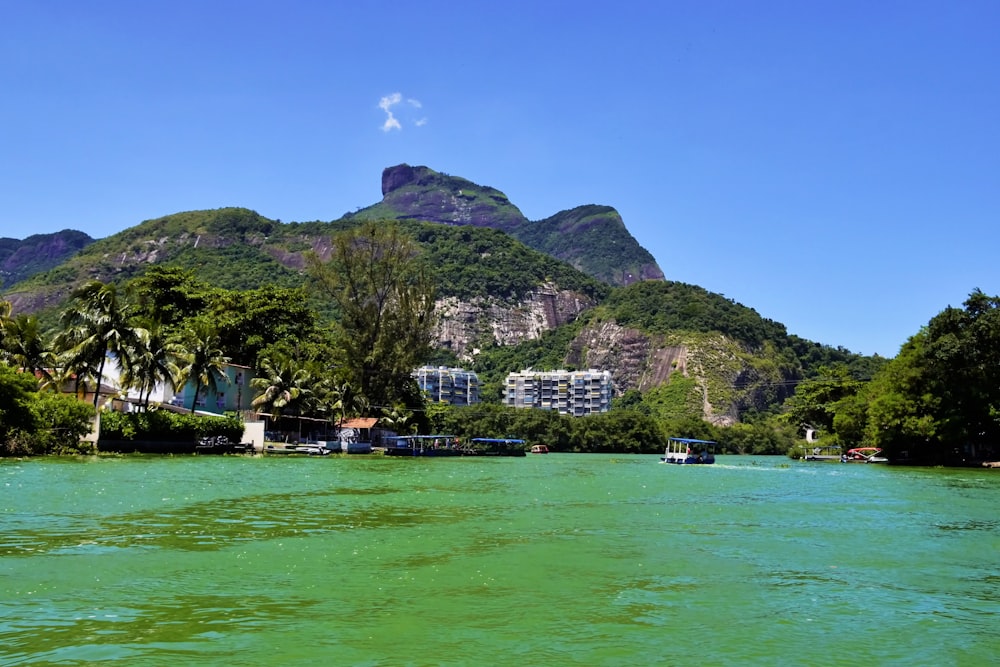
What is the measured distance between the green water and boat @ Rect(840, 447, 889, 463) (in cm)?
6270

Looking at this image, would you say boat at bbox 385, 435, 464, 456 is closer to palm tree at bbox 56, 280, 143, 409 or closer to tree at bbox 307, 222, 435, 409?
tree at bbox 307, 222, 435, 409

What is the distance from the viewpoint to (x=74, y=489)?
24.5 metres

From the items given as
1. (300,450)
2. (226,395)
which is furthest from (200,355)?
(226,395)

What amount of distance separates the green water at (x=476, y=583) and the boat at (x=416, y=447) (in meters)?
48.2

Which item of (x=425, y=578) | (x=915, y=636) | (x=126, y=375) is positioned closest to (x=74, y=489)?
(x=425, y=578)

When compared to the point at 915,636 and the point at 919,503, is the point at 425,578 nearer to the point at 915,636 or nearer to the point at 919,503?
the point at 915,636

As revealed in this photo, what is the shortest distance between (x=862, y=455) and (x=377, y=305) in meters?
53.6

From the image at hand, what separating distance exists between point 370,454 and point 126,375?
2359 cm

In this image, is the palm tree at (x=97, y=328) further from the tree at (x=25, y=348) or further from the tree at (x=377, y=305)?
the tree at (x=377, y=305)

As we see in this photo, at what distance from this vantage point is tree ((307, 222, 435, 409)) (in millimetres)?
69562

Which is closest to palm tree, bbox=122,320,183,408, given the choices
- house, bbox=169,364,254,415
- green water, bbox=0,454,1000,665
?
house, bbox=169,364,254,415

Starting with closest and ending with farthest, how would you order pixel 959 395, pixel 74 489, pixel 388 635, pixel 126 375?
pixel 388 635, pixel 74 489, pixel 126 375, pixel 959 395

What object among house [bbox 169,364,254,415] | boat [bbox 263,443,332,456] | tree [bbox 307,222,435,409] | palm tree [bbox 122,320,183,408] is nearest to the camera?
palm tree [bbox 122,320,183,408]

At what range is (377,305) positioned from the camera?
71250mm
